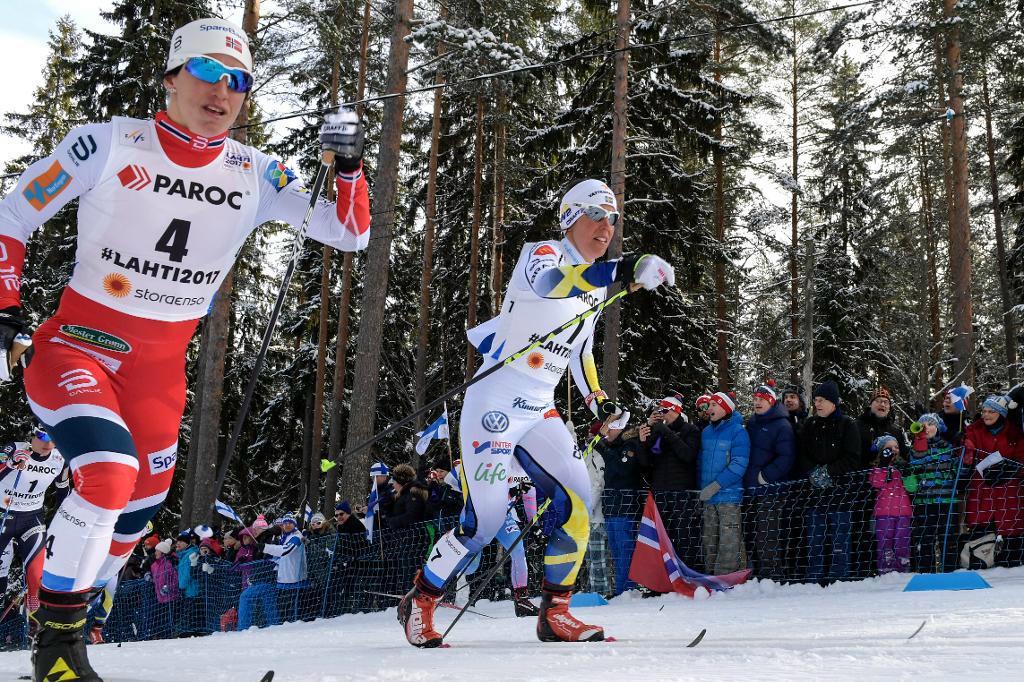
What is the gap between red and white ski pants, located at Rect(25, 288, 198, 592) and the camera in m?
3.34

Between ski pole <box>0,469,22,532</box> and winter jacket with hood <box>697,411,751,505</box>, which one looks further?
ski pole <box>0,469,22,532</box>

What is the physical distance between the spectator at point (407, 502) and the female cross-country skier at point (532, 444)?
251 inches

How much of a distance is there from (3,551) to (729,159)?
56.4 ft

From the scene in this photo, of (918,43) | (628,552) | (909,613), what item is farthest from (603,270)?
(918,43)

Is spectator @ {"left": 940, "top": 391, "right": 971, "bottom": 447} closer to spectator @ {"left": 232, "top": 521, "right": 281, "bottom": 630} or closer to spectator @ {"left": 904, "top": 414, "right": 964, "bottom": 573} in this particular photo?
spectator @ {"left": 904, "top": 414, "right": 964, "bottom": 573}

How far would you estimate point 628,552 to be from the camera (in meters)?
10.0

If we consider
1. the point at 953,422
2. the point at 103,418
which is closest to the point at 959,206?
the point at 953,422

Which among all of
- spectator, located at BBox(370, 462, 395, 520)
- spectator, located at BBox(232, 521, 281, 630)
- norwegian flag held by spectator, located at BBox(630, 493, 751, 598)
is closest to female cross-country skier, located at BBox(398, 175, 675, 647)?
norwegian flag held by spectator, located at BBox(630, 493, 751, 598)

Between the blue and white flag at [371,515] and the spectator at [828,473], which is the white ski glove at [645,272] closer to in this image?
the spectator at [828,473]

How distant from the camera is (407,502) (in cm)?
1173

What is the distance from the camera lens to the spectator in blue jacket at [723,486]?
9266 millimetres

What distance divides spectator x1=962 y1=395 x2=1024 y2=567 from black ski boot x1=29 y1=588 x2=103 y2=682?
24.2 feet

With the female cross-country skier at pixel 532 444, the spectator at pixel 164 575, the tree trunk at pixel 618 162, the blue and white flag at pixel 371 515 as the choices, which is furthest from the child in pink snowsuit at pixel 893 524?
the spectator at pixel 164 575

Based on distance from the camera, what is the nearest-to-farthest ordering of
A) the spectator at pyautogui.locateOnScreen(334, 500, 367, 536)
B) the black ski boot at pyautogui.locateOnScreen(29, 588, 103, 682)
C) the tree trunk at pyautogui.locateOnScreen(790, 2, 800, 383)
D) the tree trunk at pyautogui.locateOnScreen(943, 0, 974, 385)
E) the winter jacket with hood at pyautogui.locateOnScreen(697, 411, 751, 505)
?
the black ski boot at pyautogui.locateOnScreen(29, 588, 103, 682), the winter jacket with hood at pyautogui.locateOnScreen(697, 411, 751, 505), the spectator at pyautogui.locateOnScreen(334, 500, 367, 536), the tree trunk at pyautogui.locateOnScreen(943, 0, 974, 385), the tree trunk at pyautogui.locateOnScreen(790, 2, 800, 383)
